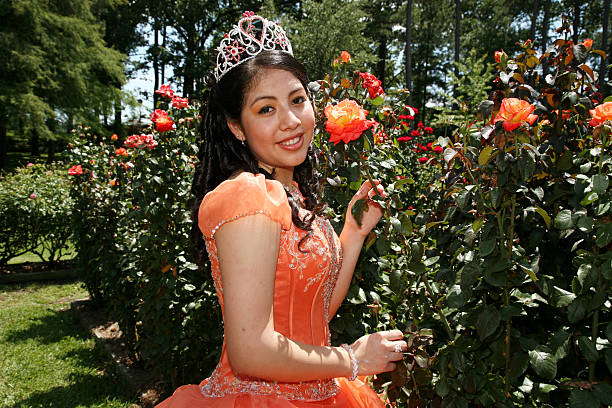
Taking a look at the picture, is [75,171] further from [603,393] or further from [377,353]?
[603,393]

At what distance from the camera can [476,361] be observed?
133 centimetres

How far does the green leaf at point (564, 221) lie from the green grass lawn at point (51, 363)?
11.5ft

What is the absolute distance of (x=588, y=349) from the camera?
1.17m

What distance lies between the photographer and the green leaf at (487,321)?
3.99 feet

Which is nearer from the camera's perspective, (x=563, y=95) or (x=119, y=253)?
(x=563, y=95)

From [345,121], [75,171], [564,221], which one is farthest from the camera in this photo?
[75,171]

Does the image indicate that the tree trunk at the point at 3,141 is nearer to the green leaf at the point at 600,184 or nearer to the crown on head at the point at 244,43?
the crown on head at the point at 244,43

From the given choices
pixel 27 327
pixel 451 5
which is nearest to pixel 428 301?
pixel 27 327

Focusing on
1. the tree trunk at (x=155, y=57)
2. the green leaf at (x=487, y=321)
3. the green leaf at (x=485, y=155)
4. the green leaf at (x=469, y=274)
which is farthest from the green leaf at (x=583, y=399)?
the tree trunk at (x=155, y=57)

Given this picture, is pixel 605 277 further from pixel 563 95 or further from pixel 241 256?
pixel 241 256

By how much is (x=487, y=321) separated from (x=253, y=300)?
622 millimetres

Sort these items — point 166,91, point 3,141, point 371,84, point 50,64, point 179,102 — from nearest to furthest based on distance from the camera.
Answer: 1. point 371,84
2. point 179,102
3. point 166,91
4. point 50,64
5. point 3,141

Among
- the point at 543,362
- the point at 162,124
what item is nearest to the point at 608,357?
the point at 543,362

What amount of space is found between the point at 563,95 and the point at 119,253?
14.3 feet
